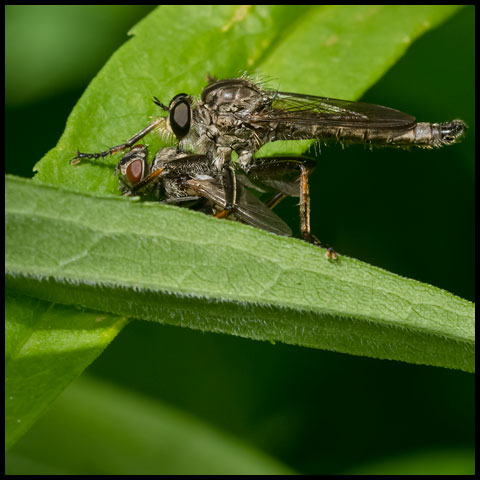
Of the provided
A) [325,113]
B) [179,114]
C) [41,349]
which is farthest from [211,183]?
[41,349]

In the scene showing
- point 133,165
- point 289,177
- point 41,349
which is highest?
point 289,177

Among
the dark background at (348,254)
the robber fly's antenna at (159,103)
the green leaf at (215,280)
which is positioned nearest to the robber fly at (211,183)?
the robber fly's antenna at (159,103)

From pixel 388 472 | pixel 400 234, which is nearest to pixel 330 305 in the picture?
pixel 388 472

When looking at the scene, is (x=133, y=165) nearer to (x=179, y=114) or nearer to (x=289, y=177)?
(x=179, y=114)

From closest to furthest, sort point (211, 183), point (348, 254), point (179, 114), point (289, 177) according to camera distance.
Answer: point (179, 114) < point (211, 183) < point (289, 177) < point (348, 254)

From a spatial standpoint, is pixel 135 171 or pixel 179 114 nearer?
pixel 135 171

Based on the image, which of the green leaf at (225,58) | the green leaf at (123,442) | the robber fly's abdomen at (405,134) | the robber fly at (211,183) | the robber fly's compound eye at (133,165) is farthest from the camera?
the robber fly's abdomen at (405,134)

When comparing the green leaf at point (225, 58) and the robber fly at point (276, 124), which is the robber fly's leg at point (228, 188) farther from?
the green leaf at point (225, 58)
